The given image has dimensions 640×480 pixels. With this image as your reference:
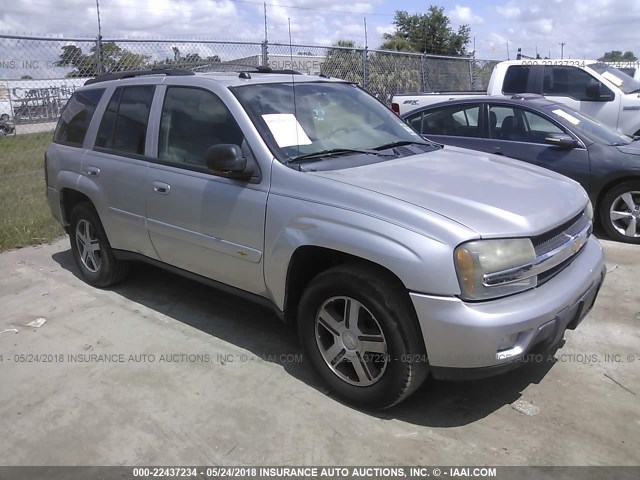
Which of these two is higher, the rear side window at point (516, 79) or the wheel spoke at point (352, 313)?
the rear side window at point (516, 79)

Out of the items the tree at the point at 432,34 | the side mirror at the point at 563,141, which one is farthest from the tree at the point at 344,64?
the tree at the point at 432,34

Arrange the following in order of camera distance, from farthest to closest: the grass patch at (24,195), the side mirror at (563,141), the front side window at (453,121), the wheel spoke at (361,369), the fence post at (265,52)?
the fence post at (265,52)
the front side window at (453,121)
the grass patch at (24,195)
the side mirror at (563,141)
the wheel spoke at (361,369)

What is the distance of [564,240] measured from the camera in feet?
10.5

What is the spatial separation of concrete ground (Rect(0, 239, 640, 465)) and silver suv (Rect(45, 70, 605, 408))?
325mm

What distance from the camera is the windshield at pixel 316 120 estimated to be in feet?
12.0

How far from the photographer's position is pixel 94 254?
5184mm

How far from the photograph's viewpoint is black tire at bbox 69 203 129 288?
4.93 meters

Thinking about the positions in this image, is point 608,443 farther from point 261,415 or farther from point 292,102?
point 292,102

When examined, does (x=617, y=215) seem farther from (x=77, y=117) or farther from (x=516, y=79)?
(x=77, y=117)

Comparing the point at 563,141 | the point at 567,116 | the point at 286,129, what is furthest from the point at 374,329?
the point at 567,116

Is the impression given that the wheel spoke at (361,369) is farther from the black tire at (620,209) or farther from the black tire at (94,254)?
the black tire at (620,209)

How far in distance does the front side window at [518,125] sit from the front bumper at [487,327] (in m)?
4.15

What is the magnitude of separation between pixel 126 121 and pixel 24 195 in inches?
192

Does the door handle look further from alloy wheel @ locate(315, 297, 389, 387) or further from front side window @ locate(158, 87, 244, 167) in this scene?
alloy wheel @ locate(315, 297, 389, 387)
